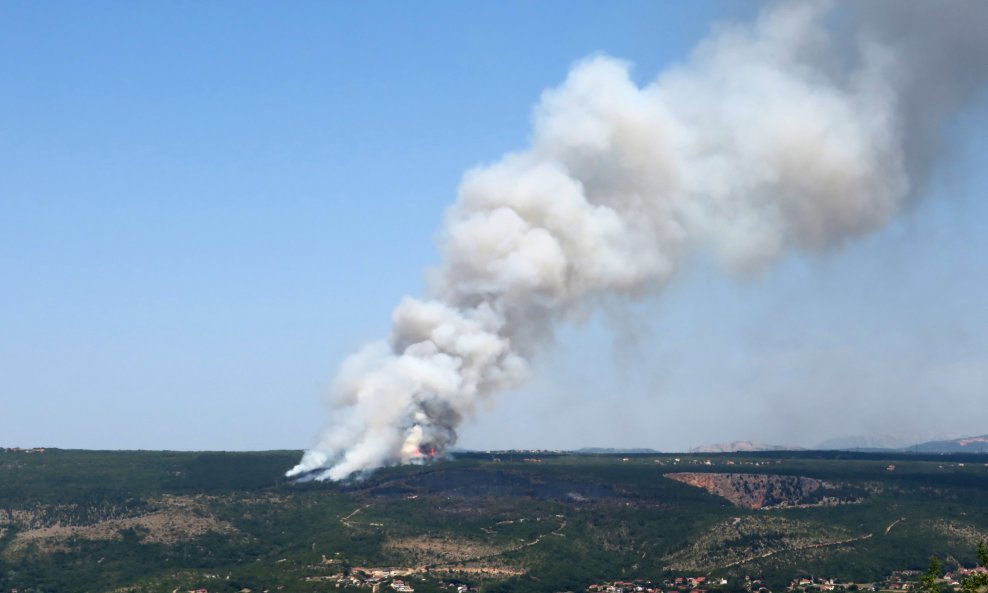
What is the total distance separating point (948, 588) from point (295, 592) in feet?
A: 295

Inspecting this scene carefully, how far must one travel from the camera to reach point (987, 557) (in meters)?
97.2

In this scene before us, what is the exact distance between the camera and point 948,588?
200 metres

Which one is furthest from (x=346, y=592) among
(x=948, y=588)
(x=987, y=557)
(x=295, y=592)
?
(x=987, y=557)

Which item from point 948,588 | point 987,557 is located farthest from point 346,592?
point 987,557

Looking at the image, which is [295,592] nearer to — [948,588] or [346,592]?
[346,592]

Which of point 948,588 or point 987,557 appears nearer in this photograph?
point 987,557

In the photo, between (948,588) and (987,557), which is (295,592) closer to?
(948,588)

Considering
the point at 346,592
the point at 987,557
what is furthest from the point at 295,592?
the point at 987,557

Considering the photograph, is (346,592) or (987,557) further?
(346,592)

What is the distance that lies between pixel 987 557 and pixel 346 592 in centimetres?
11712

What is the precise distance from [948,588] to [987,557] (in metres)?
109

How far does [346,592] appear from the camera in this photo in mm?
198875

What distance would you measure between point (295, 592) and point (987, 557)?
398 ft
